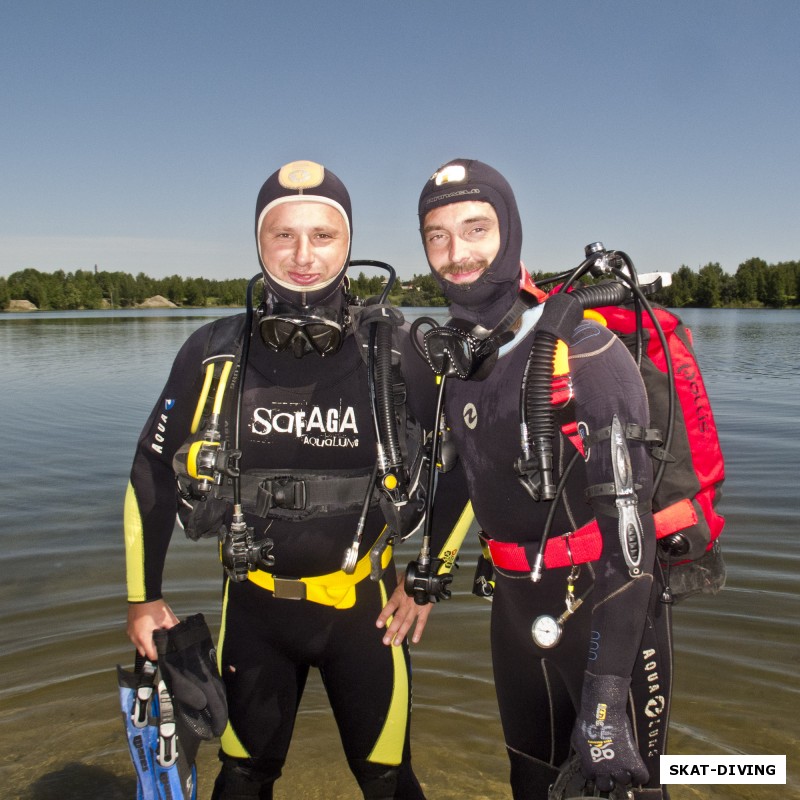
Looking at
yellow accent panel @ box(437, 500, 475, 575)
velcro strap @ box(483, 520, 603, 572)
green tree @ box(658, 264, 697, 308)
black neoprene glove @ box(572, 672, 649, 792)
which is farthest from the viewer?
green tree @ box(658, 264, 697, 308)

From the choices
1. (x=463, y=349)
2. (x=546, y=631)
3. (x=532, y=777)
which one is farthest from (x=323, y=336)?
(x=532, y=777)

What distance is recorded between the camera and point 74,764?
145 inches

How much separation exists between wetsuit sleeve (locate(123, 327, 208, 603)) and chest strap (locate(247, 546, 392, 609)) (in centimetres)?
40

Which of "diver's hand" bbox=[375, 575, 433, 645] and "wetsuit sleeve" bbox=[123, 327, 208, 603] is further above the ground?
"wetsuit sleeve" bbox=[123, 327, 208, 603]

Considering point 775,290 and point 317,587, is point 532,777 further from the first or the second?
point 775,290

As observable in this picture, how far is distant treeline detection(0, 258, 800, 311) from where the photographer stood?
9100 cm

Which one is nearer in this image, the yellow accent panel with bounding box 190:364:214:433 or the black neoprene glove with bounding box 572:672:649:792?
the black neoprene glove with bounding box 572:672:649:792

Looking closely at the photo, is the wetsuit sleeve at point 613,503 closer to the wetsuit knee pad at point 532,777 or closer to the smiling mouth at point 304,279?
the wetsuit knee pad at point 532,777

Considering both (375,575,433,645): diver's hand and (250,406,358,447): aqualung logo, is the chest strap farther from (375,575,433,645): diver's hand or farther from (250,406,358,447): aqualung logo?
(250,406,358,447): aqualung logo

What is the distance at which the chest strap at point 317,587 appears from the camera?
2.60 metres

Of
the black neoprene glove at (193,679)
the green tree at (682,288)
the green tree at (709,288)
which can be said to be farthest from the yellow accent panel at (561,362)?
the green tree at (709,288)

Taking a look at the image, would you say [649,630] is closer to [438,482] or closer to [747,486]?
[438,482]

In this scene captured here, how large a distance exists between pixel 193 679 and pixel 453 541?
1.07 meters

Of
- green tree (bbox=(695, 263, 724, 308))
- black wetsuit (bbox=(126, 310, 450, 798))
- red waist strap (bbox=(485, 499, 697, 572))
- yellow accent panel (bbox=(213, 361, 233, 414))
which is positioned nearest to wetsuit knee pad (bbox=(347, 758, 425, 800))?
black wetsuit (bbox=(126, 310, 450, 798))
